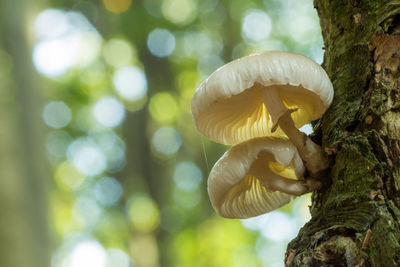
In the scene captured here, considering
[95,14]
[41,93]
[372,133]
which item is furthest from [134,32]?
[372,133]

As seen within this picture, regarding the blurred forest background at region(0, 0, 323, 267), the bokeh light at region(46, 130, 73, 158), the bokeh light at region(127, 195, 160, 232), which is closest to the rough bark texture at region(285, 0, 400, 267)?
the blurred forest background at region(0, 0, 323, 267)

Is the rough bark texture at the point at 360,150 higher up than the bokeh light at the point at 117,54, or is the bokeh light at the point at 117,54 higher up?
the bokeh light at the point at 117,54

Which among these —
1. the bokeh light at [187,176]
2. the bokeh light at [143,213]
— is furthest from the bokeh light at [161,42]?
the bokeh light at [143,213]

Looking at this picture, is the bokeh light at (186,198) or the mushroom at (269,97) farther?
the bokeh light at (186,198)

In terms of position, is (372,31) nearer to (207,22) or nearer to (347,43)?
(347,43)

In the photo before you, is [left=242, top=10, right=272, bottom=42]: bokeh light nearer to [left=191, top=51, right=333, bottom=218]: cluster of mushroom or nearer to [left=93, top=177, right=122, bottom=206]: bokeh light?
[left=93, top=177, right=122, bottom=206]: bokeh light

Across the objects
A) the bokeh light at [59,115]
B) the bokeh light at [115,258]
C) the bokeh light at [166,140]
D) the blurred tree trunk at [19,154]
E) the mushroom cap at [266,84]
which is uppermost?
the bokeh light at [59,115]

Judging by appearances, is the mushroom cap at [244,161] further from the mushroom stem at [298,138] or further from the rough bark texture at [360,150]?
the rough bark texture at [360,150]
